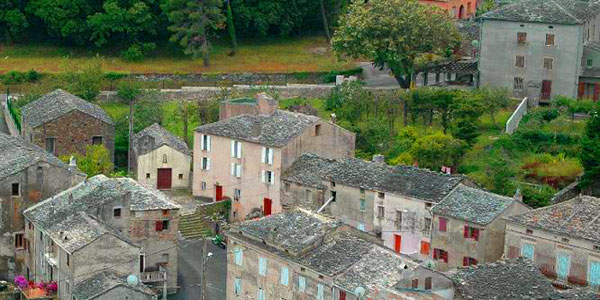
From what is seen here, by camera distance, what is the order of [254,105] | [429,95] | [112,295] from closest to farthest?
[112,295]
[254,105]
[429,95]

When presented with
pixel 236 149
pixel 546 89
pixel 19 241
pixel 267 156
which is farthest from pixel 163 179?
pixel 546 89

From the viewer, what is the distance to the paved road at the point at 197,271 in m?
88.9

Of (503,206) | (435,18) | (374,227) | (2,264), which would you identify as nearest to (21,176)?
(2,264)

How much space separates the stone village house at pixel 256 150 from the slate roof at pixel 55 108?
26.4 ft

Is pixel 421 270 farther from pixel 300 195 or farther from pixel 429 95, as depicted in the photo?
pixel 429 95

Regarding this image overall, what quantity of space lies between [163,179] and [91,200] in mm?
17595

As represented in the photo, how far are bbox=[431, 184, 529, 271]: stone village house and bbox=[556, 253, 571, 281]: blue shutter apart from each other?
4262mm

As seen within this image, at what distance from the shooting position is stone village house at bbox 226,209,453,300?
76.5 meters

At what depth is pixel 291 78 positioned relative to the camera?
126 metres

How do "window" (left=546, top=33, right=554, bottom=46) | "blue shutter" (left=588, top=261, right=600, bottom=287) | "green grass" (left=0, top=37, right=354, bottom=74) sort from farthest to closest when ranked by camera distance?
"green grass" (left=0, top=37, right=354, bottom=74) < "window" (left=546, top=33, right=554, bottom=46) < "blue shutter" (left=588, top=261, right=600, bottom=287)

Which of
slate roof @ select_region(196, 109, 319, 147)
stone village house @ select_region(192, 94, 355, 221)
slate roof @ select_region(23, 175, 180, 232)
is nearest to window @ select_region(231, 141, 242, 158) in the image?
stone village house @ select_region(192, 94, 355, 221)

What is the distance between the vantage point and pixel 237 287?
85.6 meters

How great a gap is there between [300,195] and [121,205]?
42.6 ft

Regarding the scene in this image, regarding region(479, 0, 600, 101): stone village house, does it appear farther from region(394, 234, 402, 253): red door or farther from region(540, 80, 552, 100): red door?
region(394, 234, 402, 253): red door
